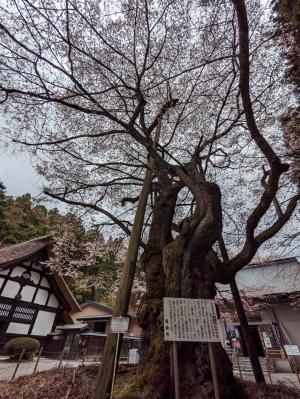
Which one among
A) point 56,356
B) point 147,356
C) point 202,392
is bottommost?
point 202,392

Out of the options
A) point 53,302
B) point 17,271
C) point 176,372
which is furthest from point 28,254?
point 176,372

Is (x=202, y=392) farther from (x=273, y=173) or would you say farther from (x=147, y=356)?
(x=273, y=173)

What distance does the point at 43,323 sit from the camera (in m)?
13.1

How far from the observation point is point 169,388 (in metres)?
2.97

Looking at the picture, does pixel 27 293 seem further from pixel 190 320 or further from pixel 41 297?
pixel 190 320

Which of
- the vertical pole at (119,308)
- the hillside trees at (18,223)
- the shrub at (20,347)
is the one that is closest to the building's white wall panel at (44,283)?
the shrub at (20,347)

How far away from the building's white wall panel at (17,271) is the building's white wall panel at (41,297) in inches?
62.5

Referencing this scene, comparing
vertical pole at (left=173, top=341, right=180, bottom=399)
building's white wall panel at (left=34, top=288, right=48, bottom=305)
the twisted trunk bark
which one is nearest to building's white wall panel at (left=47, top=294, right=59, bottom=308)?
building's white wall panel at (left=34, top=288, right=48, bottom=305)

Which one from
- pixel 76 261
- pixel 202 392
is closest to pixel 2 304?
pixel 76 261

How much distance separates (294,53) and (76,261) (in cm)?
906

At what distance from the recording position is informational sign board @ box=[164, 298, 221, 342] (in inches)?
120

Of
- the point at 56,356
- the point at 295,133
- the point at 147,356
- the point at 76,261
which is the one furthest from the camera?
the point at 56,356

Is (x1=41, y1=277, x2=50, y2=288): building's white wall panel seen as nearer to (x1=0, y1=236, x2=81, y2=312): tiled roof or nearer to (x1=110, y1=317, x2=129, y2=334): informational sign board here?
(x1=0, y1=236, x2=81, y2=312): tiled roof

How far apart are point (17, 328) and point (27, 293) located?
1.69 meters
